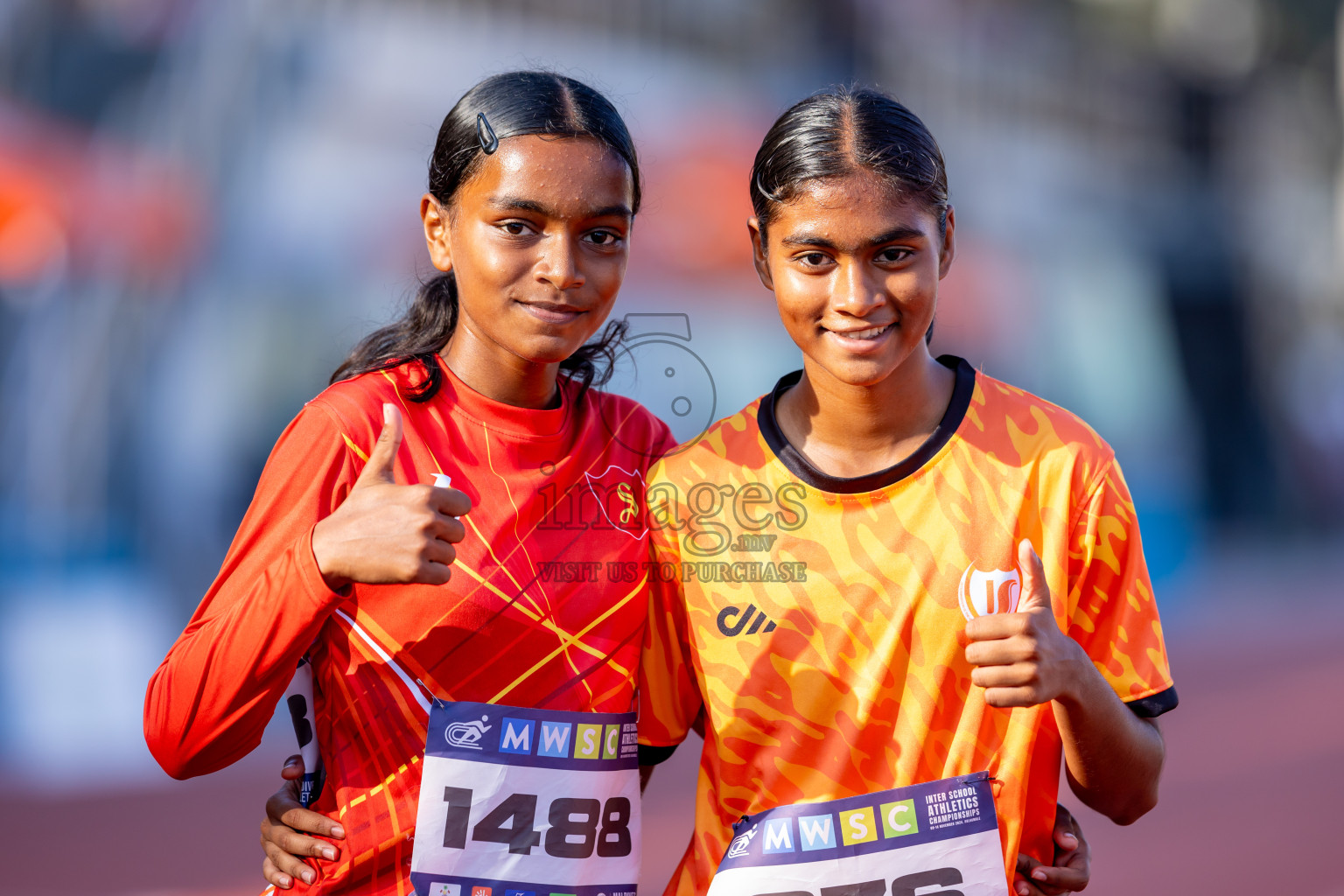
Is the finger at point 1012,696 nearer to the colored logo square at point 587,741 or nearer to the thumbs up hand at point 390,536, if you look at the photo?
the colored logo square at point 587,741

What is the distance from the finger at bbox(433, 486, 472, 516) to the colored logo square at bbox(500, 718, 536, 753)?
0.42m

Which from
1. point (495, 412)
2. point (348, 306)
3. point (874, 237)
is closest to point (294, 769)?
point (495, 412)

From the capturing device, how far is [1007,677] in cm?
178

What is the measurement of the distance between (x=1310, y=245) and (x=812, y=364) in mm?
22135

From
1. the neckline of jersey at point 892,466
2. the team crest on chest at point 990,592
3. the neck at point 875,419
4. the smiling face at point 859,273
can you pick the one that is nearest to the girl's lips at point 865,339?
the smiling face at point 859,273

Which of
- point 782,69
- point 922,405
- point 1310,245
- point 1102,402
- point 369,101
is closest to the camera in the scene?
point 922,405

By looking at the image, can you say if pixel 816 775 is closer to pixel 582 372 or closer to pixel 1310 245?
pixel 582 372

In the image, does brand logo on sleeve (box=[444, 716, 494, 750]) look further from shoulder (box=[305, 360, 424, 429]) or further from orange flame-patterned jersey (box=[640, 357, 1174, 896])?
shoulder (box=[305, 360, 424, 429])

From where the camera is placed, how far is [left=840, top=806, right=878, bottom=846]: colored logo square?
79.8 inches

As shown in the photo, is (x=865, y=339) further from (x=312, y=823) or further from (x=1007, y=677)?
(x=312, y=823)

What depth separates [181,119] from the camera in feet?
31.0

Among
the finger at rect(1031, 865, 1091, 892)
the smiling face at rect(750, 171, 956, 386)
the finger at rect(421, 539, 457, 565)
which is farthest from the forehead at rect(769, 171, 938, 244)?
the finger at rect(1031, 865, 1091, 892)

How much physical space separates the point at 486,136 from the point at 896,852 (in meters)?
1.48

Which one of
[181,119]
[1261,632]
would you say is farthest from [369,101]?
[1261,632]
